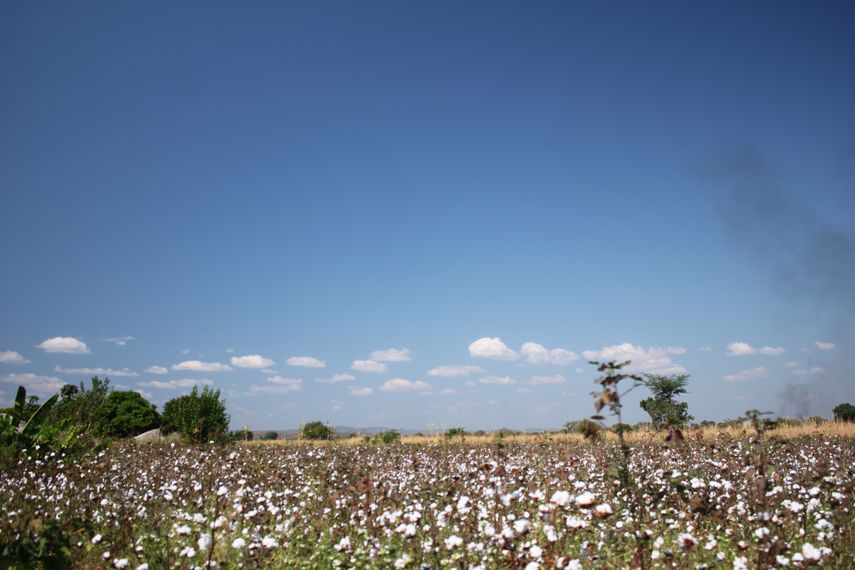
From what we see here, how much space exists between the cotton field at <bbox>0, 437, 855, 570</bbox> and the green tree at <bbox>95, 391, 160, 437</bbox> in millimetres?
22811

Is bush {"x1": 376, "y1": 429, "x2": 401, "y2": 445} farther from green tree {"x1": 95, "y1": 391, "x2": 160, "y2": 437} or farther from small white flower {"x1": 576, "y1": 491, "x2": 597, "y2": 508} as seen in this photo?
small white flower {"x1": 576, "y1": 491, "x2": 597, "y2": 508}

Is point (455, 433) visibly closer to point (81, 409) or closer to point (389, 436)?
point (389, 436)

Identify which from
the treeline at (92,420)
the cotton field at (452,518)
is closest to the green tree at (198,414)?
the treeline at (92,420)

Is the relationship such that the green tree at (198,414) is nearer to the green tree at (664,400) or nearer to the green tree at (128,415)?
the green tree at (128,415)

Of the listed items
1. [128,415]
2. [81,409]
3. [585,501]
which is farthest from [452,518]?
[128,415]

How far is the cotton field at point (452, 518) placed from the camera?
15.4ft

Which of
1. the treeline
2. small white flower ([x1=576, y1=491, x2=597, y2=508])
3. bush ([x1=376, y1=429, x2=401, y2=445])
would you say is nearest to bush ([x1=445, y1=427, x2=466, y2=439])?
bush ([x1=376, y1=429, x2=401, y2=445])

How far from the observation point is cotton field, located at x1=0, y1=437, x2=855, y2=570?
469 cm

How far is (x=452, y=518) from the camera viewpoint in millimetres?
6055

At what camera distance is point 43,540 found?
3402mm

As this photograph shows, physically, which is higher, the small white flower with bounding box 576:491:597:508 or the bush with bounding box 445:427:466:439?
the small white flower with bounding box 576:491:597:508

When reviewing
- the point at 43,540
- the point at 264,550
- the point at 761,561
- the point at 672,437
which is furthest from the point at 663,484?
the point at 43,540

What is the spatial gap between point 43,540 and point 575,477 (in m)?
8.62

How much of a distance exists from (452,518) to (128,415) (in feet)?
106
